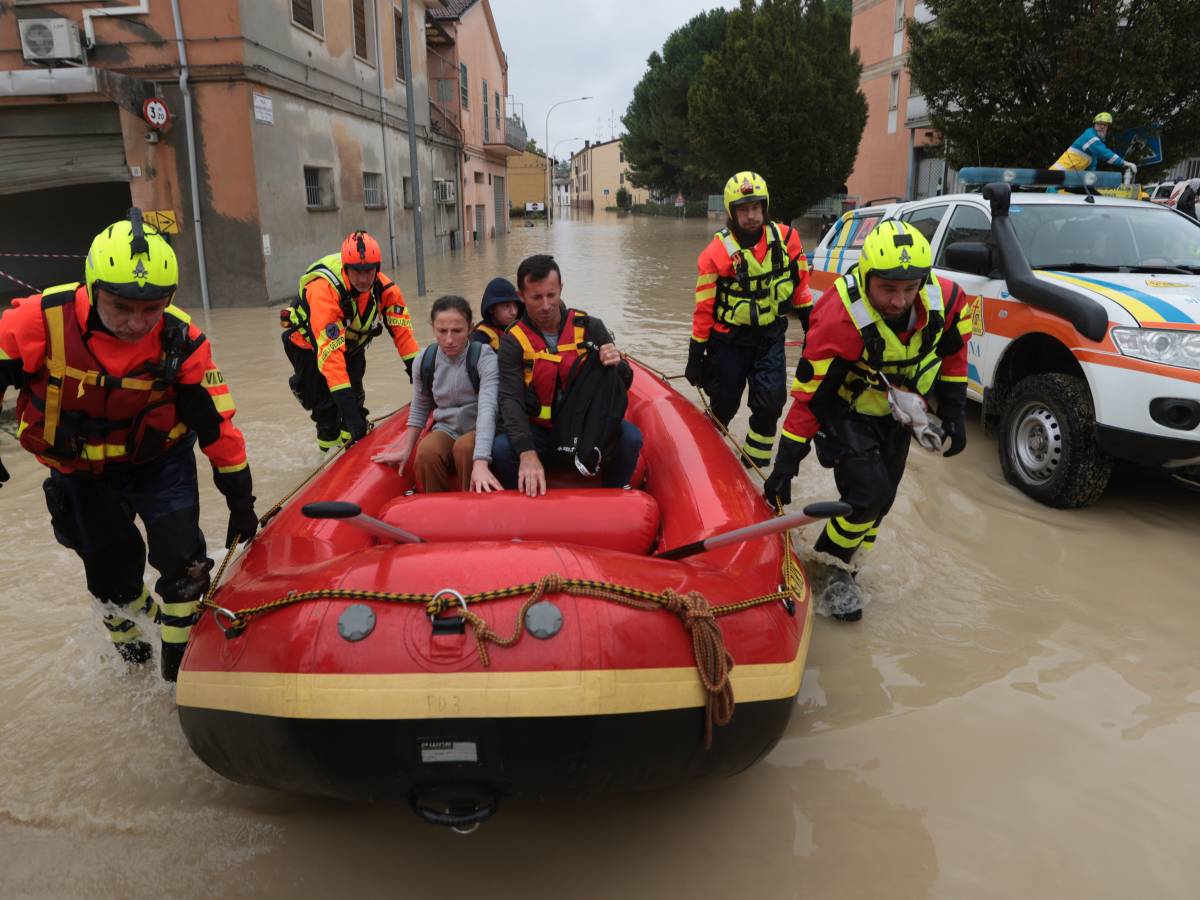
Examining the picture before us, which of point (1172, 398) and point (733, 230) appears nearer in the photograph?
point (1172, 398)

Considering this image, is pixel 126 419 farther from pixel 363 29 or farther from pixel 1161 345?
pixel 363 29

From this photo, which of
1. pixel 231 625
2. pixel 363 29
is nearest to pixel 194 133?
pixel 363 29

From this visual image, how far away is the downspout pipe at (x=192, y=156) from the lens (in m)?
10.9

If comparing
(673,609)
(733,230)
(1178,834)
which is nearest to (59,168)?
(733,230)

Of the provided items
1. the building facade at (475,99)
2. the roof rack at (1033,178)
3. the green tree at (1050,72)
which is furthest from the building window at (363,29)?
the roof rack at (1033,178)

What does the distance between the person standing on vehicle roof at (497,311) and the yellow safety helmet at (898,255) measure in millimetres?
1456

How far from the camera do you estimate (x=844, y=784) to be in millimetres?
2725

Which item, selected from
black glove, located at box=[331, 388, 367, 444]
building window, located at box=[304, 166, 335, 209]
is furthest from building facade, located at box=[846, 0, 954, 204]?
black glove, located at box=[331, 388, 367, 444]

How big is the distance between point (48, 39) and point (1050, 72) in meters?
13.2

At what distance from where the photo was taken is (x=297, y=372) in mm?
5289

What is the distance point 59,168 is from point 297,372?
338 inches

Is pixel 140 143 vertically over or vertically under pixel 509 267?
over

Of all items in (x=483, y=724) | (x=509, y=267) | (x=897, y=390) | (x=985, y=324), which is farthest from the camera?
(x=509, y=267)

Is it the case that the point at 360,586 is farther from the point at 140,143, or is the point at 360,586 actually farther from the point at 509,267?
the point at 509,267
